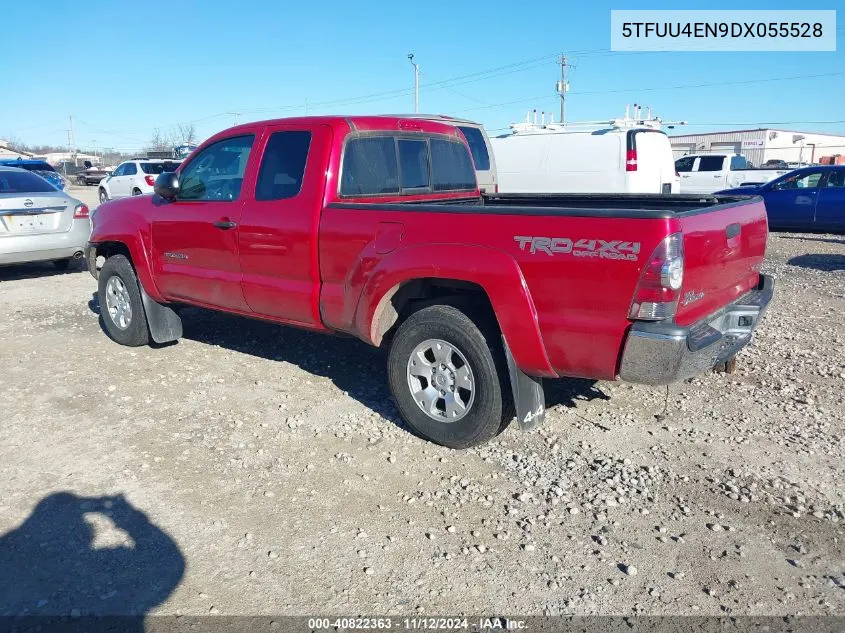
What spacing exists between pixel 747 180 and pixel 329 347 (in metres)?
A: 18.5

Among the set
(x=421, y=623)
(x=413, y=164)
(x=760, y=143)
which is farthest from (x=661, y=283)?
(x=760, y=143)

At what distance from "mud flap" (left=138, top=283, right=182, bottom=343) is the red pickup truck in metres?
0.19

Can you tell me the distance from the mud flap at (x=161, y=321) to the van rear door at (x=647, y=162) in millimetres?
9147

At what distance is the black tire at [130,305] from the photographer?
6336 mm

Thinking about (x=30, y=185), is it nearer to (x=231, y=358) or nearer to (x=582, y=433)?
(x=231, y=358)

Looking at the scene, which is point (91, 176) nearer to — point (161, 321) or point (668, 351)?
point (161, 321)

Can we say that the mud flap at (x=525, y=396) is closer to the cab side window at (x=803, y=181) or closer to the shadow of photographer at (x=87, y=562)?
the shadow of photographer at (x=87, y=562)

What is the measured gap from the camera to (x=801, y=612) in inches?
110

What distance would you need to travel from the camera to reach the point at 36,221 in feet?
30.9

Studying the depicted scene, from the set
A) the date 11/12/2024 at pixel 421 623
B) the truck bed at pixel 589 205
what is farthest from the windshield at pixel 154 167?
the date 11/12/2024 at pixel 421 623

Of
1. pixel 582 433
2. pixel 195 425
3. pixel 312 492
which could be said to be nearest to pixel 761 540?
pixel 582 433

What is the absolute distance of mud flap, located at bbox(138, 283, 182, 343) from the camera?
6324mm

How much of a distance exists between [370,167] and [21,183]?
7.26 metres

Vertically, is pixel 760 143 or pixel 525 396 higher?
pixel 760 143
